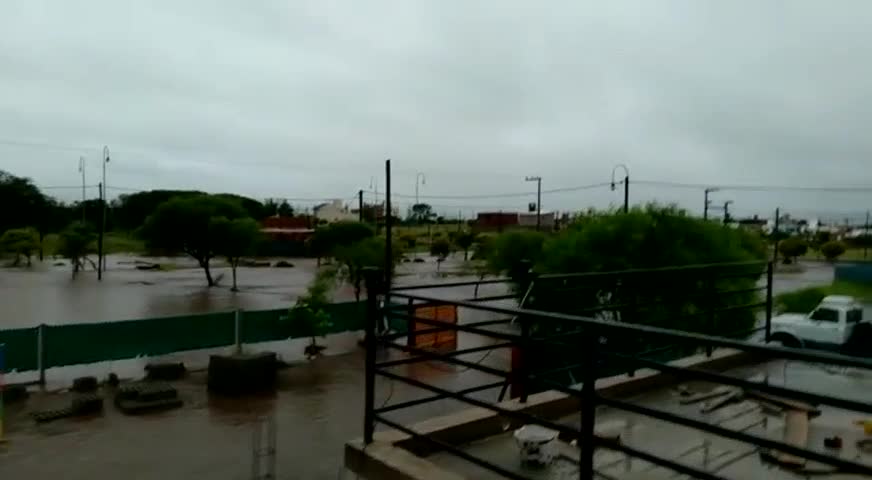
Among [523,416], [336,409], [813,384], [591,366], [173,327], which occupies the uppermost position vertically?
[591,366]

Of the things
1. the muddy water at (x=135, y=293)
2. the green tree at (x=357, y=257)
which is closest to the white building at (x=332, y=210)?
the muddy water at (x=135, y=293)

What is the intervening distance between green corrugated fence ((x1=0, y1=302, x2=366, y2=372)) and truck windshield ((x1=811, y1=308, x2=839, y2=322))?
1302cm

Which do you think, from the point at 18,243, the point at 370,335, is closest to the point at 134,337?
the point at 370,335

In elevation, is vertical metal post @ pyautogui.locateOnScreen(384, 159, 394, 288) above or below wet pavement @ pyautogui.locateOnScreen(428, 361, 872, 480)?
above

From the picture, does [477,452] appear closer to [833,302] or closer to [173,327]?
[173,327]

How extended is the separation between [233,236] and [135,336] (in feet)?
71.3

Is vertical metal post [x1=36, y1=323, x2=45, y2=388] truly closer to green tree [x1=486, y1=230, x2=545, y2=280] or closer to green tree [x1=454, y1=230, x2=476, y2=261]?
green tree [x1=486, y1=230, x2=545, y2=280]

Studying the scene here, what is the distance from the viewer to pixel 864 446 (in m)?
4.17

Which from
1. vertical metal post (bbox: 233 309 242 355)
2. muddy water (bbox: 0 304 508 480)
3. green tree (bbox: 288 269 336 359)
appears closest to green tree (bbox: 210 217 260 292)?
green tree (bbox: 288 269 336 359)

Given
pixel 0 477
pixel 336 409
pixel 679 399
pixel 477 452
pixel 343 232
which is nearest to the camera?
pixel 477 452

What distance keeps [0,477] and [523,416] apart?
8309 millimetres

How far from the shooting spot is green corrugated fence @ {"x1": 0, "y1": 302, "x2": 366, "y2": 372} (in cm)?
1255

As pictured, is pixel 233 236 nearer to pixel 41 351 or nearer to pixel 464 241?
pixel 41 351

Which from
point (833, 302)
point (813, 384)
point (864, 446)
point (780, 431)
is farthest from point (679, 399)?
point (833, 302)
